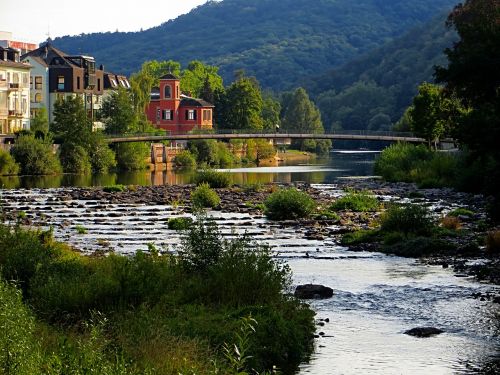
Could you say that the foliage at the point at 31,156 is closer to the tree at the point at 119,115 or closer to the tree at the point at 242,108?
the tree at the point at 119,115

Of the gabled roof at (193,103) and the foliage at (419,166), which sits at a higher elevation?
the gabled roof at (193,103)

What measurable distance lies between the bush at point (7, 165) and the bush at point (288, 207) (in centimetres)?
4421

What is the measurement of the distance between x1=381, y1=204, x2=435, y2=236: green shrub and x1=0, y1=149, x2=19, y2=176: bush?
186 feet

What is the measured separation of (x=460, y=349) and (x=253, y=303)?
4.61 metres

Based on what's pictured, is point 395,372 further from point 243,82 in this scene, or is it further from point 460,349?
point 243,82

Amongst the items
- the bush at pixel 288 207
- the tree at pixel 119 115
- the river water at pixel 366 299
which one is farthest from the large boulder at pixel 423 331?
the tree at pixel 119 115

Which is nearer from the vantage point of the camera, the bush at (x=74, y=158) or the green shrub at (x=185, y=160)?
the bush at (x=74, y=158)

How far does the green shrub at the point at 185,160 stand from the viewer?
12314 centimetres

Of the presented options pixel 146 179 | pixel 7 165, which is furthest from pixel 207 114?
pixel 7 165

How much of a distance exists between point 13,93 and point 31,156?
2226cm

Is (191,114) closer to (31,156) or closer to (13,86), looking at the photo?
(13,86)

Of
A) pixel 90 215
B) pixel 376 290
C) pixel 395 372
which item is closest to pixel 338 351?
pixel 395 372

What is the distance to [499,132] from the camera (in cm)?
3080

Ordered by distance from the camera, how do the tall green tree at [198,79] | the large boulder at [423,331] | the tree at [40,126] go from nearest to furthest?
the large boulder at [423,331]
the tree at [40,126]
the tall green tree at [198,79]
